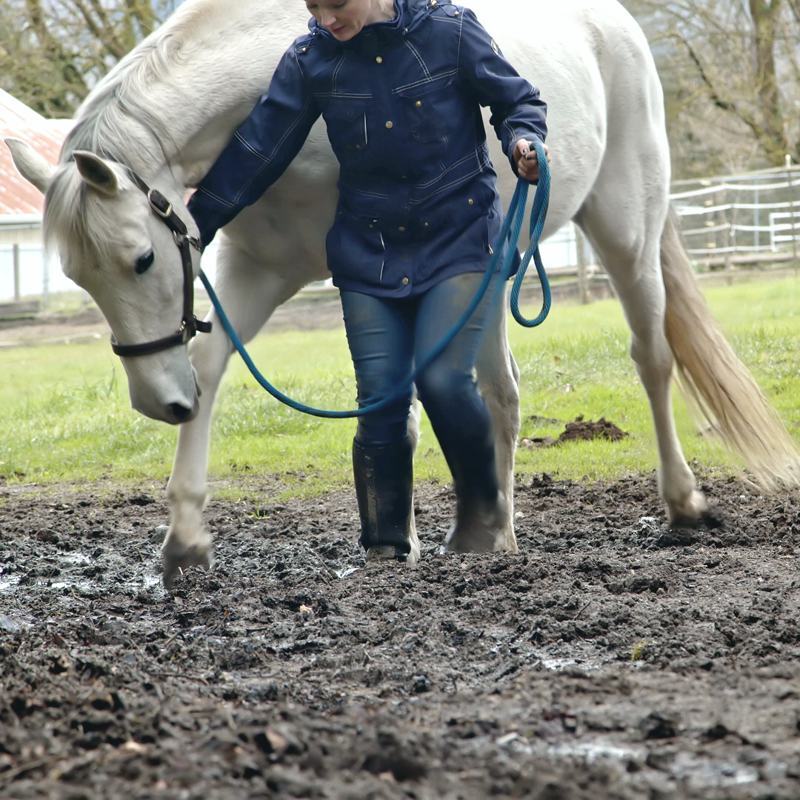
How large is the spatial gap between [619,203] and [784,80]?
20388mm

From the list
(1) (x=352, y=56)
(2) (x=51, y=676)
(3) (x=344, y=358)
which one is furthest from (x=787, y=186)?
(2) (x=51, y=676)

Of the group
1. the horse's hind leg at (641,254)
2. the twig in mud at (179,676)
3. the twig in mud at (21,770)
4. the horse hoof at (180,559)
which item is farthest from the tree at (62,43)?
the twig in mud at (21,770)

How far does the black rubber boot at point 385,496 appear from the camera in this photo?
A: 4289mm

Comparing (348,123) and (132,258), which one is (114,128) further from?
(348,123)

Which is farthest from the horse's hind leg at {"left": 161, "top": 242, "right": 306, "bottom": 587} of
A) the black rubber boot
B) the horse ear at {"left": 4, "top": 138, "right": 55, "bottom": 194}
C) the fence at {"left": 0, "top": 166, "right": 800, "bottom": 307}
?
the fence at {"left": 0, "top": 166, "right": 800, "bottom": 307}

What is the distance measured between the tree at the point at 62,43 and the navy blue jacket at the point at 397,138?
1649cm

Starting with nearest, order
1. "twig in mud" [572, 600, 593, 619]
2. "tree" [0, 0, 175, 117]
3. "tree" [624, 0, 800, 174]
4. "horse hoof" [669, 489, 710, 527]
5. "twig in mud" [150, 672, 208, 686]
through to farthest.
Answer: "twig in mud" [150, 672, 208, 686] → "twig in mud" [572, 600, 593, 619] → "horse hoof" [669, 489, 710, 527] → "tree" [0, 0, 175, 117] → "tree" [624, 0, 800, 174]

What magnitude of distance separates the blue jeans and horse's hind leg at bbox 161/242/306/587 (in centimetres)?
45

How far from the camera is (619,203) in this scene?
5461mm

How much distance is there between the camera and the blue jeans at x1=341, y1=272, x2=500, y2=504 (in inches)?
158

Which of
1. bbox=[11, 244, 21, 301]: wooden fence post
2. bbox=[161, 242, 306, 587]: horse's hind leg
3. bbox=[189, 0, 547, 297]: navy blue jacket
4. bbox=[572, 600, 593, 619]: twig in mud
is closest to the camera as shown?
bbox=[572, 600, 593, 619]: twig in mud

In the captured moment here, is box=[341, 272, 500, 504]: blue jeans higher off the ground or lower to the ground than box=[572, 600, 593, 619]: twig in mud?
higher

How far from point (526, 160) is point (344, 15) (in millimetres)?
653

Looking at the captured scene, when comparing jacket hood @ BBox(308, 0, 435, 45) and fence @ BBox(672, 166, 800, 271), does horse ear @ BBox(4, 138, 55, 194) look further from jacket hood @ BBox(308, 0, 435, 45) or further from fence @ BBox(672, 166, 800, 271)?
fence @ BBox(672, 166, 800, 271)
